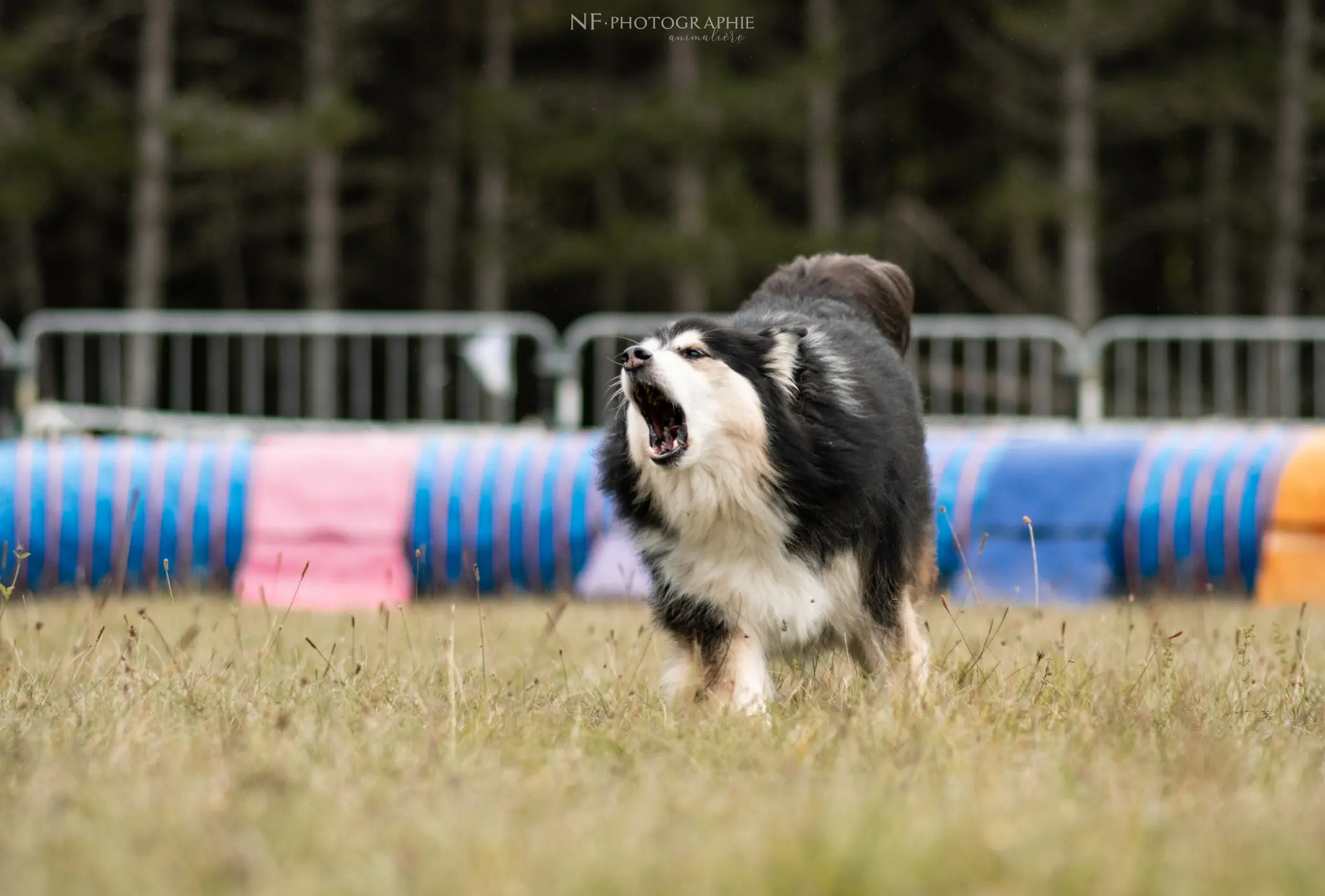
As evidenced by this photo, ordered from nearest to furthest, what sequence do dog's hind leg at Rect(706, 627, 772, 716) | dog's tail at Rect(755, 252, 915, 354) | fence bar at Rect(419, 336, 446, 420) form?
dog's hind leg at Rect(706, 627, 772, 716), dog's tail at Rect(755, 252, 915, 354), fence bar at Rect(419, 336, 446, 420)

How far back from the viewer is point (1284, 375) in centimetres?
1173

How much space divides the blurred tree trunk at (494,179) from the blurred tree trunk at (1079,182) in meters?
6.73

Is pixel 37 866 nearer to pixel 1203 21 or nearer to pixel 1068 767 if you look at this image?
pixel 1068 767

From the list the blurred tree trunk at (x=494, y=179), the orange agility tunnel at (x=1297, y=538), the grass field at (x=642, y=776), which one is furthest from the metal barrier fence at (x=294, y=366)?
the grass field at (x=642, y=776)

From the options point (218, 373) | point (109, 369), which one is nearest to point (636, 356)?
point (218, 373)

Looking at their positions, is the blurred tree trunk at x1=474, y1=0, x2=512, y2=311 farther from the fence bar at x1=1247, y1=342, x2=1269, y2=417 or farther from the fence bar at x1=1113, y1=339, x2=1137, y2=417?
the fence bar at x1=1247, y1=342, x2=1269, y2=417

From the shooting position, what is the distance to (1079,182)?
1797 cm

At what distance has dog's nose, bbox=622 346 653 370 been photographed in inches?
148

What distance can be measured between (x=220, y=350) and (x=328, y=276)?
614 cm

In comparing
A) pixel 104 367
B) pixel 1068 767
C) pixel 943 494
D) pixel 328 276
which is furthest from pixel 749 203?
pixel 1068 767

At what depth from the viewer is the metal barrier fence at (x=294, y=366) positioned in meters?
10.9

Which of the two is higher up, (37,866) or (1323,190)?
(1323,190)

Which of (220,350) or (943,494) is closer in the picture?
(943,494)

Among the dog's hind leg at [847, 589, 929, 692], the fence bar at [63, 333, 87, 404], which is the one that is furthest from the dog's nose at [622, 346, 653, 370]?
the fence bar at [63, 333, 87, 404]
